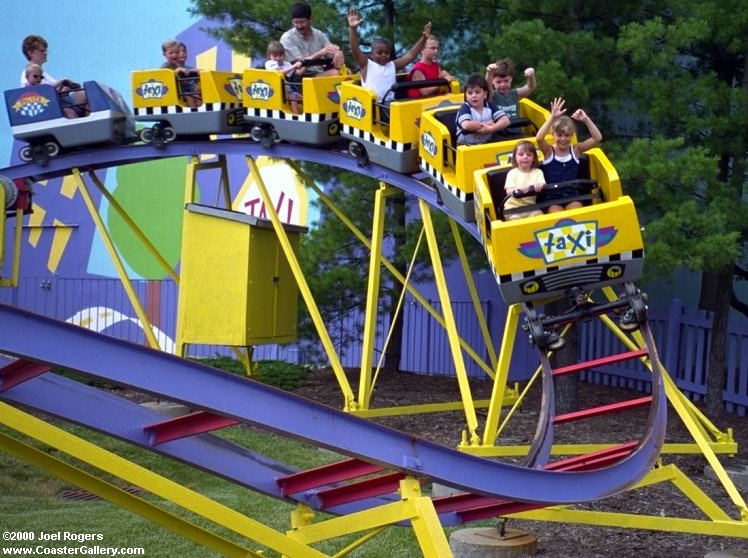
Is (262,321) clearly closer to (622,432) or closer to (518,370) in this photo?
(622,432)

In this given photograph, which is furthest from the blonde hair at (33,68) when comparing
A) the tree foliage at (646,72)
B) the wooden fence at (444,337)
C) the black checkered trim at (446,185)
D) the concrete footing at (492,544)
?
the concrete footing at (492,544)

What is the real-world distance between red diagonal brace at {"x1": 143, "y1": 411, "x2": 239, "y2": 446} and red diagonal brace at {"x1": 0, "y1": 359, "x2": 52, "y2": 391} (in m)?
0.69

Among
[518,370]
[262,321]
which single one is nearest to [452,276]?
[518,370]

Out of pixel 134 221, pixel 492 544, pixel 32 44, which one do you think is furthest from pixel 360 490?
pixel 134 221

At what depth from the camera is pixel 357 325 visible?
1426 cm

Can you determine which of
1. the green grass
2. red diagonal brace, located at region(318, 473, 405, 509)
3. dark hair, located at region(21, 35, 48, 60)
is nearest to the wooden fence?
the green grass

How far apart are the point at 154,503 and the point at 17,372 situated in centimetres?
485

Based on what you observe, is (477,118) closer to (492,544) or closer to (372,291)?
(372,291)

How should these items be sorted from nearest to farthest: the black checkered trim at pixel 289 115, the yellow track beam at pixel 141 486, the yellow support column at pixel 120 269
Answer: the yellow track beam at pixel 141 486 < the black checkered trim at pixel 289 115 < the yellow support column at pixel 120 269

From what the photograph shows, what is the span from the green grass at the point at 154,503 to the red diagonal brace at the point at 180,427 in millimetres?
2726

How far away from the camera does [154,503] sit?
979 cm

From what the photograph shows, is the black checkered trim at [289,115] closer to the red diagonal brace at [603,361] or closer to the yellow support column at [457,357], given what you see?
the yellow support column at [457,357]

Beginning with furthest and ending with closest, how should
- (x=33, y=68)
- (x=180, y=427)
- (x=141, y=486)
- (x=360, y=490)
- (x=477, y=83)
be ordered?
(x=33, y=68) < (x=477, y=83) < (x=360, y=490) < (x=180, y=427) < (x=141, y=486)

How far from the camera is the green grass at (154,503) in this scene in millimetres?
8484
